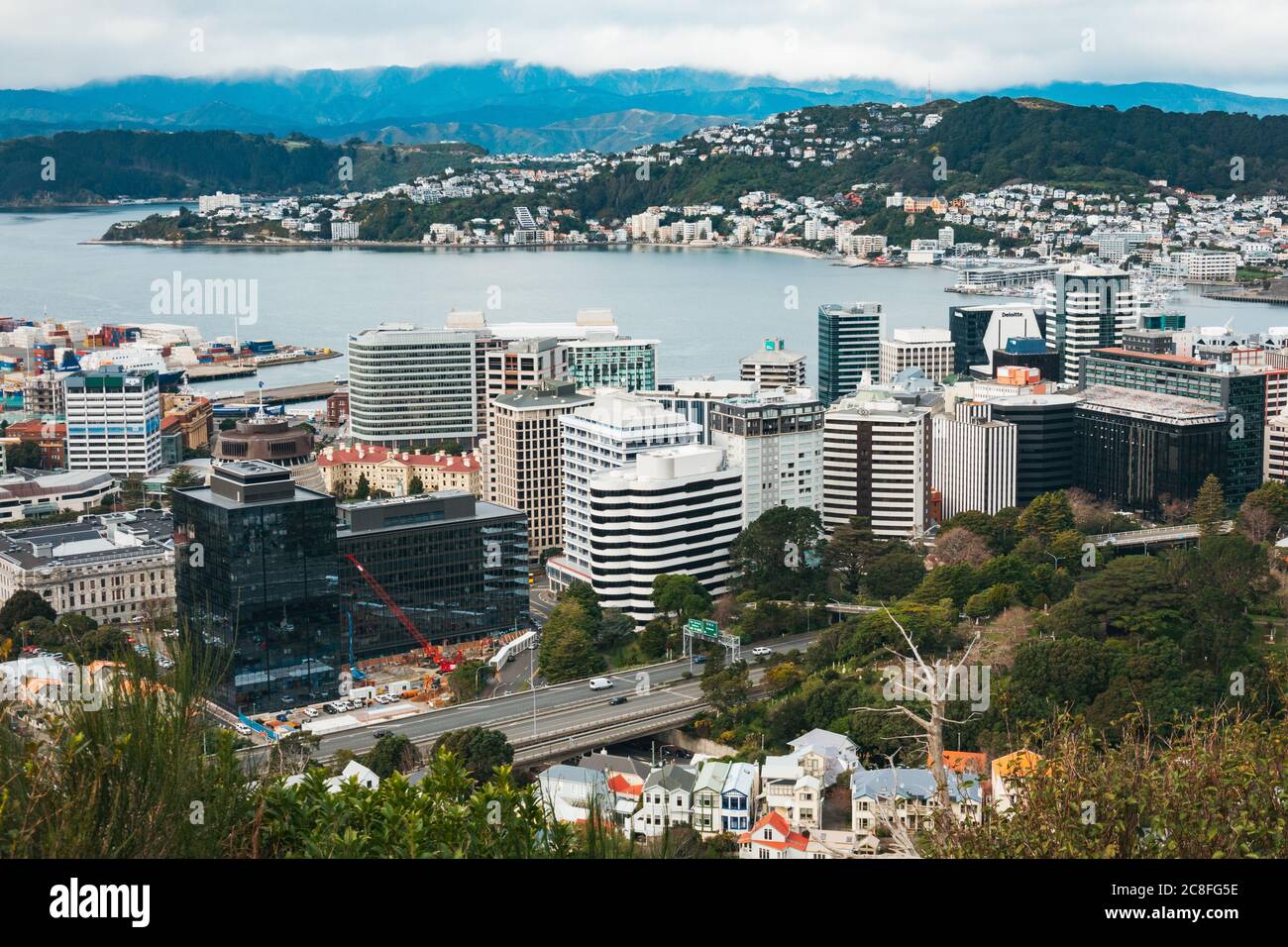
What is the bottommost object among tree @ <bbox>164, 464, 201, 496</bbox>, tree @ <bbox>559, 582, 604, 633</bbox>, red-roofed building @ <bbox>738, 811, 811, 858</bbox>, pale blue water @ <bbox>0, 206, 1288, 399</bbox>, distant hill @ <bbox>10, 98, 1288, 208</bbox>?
red-roofed building @ <bbox>738, 811, 811, 858</bbox>

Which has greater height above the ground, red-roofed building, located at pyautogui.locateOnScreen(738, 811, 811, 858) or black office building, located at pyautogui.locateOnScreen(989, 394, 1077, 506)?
black office building, located at pyautogui.locateOnScreen(989, 394, 1077, 506)

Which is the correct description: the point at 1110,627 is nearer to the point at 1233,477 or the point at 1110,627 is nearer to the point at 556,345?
the point at 1233,477

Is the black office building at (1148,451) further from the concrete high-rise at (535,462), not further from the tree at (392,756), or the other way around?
the tree at (392,756)

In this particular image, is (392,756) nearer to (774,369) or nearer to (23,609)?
(23,609)

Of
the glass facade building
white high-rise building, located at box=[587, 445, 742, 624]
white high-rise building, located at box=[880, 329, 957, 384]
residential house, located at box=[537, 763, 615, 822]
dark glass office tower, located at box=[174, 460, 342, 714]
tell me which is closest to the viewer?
residential house, located at box=[537, 763, 615, 822]

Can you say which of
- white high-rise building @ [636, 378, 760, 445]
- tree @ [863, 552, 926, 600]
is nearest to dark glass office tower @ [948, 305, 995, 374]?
white high-rise building @ [636, 378, 760, 445]

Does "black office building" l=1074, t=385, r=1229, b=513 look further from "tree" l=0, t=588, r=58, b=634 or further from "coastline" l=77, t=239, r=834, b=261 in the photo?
"coastline" l=77, t=239, r=834, b=261
